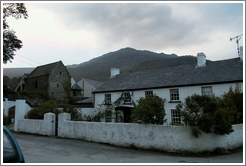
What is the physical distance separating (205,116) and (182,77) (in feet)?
41.5

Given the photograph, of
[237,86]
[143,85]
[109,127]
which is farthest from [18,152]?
[143,85]

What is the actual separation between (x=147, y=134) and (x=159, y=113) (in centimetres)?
133

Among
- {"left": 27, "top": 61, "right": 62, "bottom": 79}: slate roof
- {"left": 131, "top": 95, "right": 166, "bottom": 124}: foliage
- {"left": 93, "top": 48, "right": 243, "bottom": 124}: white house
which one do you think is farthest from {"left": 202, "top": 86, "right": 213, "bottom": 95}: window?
{"left": 27, "top": 61, "right": 62, "bottom": 79}: slate roof

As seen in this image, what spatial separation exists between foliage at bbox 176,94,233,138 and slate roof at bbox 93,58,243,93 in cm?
902

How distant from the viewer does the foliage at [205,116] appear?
11.1 meters

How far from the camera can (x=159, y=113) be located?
12.5 metres

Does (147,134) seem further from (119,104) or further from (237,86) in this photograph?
(119,104)

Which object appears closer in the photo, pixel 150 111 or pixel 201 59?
pixel 150 111

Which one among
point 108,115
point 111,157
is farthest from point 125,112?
point 111,157

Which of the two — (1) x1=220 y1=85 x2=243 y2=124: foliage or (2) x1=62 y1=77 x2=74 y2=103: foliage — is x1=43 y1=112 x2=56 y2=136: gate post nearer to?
(1) x1=220 y1=85 x2=243 y2=124: foliage

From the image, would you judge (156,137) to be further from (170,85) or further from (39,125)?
(170,85)

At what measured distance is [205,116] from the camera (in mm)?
10984

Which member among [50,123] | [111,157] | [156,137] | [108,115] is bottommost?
[111,157]

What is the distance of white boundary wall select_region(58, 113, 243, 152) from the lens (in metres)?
11.5
